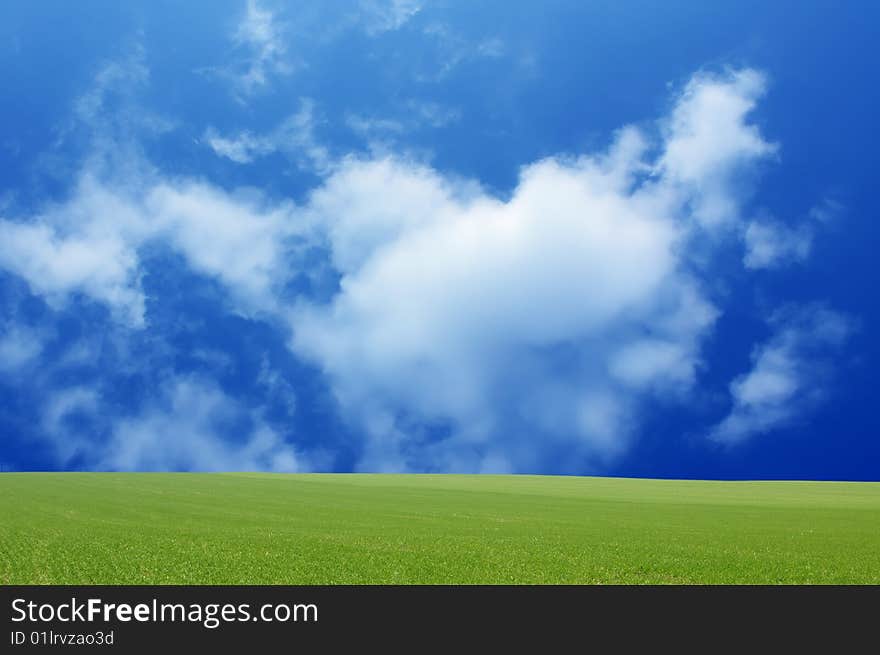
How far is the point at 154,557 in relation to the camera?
25719 mm

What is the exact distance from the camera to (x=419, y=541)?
31266 millimetres

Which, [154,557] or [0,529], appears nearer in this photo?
[154,557]

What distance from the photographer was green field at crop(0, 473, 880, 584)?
23219mm

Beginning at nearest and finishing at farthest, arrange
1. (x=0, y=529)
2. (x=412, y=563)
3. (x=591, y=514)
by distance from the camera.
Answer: (x=412, y=563), (x=0, y=529), (x=591, y=514)

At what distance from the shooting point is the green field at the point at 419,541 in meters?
23.2

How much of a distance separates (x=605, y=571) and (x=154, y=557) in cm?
1722

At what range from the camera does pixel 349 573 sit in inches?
898

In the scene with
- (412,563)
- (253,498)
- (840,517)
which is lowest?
(412,563)
